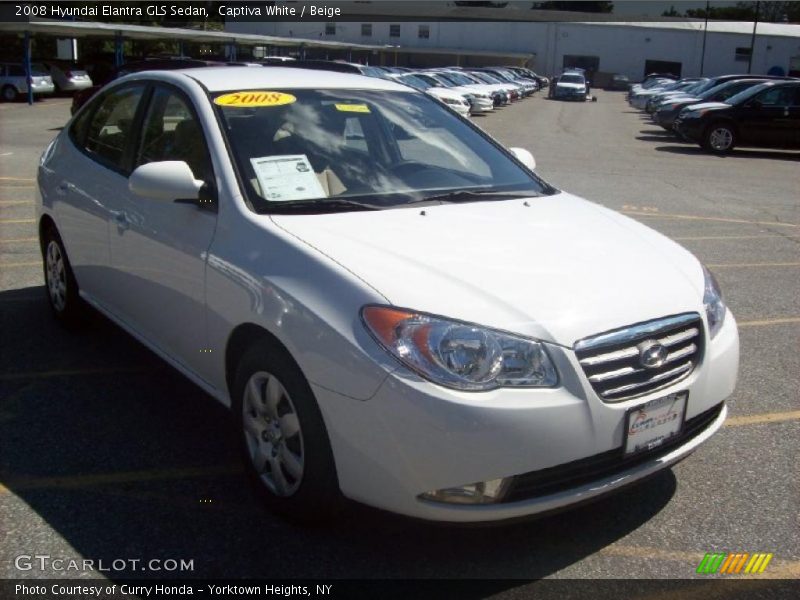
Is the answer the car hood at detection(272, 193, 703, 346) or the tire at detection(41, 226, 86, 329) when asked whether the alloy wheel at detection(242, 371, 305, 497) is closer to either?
the car hood at detection(272, 193, 703, 346)

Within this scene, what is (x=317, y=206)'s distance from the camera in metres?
3.56

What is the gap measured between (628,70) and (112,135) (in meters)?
82.3

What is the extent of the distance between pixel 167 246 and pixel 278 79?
1.10 meters

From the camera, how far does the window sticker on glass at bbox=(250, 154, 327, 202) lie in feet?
11.8

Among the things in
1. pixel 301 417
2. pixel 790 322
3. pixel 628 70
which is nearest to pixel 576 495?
pixel 301 417

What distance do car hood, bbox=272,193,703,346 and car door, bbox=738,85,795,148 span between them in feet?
57.2

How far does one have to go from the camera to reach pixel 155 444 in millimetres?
3949

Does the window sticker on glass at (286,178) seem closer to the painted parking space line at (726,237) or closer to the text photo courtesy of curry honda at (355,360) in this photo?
the text photo courtesy of curry honda at (355,360)

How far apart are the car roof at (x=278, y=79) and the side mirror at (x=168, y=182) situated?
630 mm

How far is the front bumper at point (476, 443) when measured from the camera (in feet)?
8.71

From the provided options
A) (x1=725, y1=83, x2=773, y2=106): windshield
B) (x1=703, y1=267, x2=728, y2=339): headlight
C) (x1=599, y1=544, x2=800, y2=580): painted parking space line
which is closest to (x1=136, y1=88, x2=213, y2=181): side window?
(x1=703, y1=267, x2=728, y2=339): headlight

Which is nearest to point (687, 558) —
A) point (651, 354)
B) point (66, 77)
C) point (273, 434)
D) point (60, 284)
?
point (651, 354)

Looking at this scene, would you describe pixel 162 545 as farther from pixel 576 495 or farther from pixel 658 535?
pixel 658 535

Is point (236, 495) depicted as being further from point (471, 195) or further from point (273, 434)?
point (471, 195)
